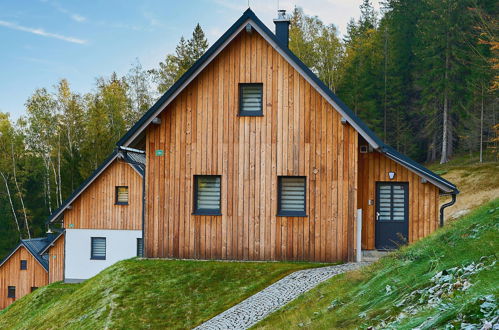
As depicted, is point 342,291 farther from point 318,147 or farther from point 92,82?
point 92,82

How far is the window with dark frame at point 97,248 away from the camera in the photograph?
2997 centimetres

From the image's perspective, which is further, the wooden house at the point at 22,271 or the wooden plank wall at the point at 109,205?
the wooden house at the point at 22,271

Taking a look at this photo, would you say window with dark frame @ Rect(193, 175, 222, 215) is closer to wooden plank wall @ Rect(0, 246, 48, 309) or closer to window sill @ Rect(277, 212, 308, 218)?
window sill @ Rect(277, 212, 308, 218)

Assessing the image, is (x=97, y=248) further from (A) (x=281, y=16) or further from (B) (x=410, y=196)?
(B) (x=410, y=196)

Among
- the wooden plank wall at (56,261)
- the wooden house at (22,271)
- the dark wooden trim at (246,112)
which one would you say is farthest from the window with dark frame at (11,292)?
the dark wooden trim at (246,112)

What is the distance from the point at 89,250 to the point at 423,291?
25530 mm

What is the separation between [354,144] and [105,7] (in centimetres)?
4712

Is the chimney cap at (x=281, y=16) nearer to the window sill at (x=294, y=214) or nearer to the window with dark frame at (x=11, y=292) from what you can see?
the window sill at (x=294, y=214)

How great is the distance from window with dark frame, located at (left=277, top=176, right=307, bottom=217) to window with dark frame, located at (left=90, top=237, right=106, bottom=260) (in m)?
15.8

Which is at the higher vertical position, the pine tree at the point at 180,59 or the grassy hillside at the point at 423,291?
the pine tree at the point at 180,59

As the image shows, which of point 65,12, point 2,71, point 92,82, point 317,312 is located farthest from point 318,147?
point 2,71

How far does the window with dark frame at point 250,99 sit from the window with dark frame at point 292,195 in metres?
2.29

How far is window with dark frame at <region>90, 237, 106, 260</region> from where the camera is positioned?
30.0 meters

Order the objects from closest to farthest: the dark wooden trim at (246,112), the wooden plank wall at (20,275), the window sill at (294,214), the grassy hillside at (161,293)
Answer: the grassy hillside at (161,293), the window sill at (294,214), the dark wooden trim at (246,112), the wooden plank wall at (20,275)
